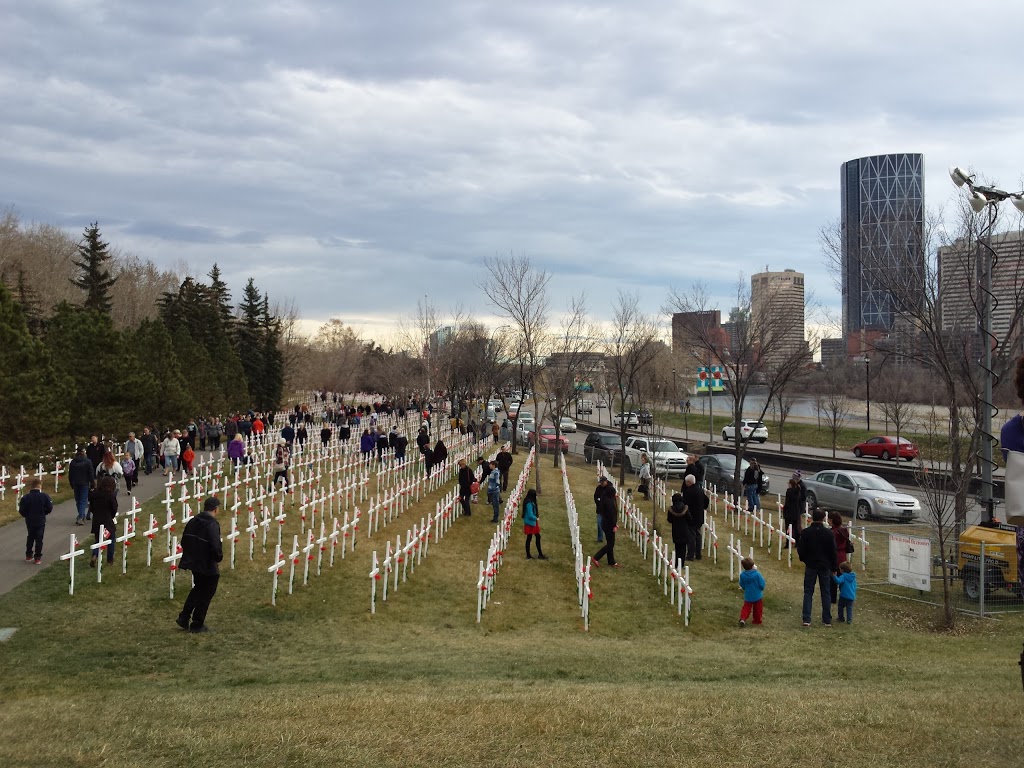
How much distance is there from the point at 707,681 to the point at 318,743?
14.5 feet

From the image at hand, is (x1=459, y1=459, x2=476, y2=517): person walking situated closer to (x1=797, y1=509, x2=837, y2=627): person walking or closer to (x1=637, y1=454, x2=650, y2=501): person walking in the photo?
(x1=637, y1=454, x2=650, y2=501): person walking

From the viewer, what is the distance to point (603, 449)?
36.9 m

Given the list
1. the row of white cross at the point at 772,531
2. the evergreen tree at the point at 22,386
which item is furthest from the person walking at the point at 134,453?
the row of white cross at the point at 772,531

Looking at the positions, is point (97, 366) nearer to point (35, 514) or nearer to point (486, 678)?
point (35, 514)

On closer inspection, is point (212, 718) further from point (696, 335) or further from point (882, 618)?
point (696, 335)

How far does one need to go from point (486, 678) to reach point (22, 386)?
17.1 metres

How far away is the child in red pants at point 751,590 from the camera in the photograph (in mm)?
12031

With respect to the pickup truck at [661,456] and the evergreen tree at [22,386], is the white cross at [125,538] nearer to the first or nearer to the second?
the evergreen tree at [22,386]

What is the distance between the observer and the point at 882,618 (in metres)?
12.7

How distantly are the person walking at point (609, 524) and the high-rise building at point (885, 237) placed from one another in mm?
6857

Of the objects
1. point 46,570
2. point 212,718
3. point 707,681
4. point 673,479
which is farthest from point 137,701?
point 673,479

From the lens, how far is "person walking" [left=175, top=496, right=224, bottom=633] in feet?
32.9

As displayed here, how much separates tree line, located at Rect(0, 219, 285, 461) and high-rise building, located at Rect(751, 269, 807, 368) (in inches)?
782

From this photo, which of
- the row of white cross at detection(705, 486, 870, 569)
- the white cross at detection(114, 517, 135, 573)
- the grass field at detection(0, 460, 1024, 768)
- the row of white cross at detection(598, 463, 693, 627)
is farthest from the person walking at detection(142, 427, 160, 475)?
the row of white cross at detection(705, 486, 870, 569)
